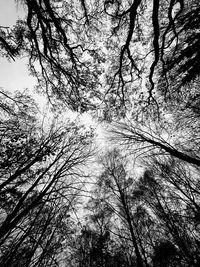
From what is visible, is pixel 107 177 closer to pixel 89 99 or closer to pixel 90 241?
pixel 89 99

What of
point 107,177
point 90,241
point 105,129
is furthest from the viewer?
point 90,241

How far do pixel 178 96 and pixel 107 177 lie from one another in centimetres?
802

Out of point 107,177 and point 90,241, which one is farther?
point 90,241

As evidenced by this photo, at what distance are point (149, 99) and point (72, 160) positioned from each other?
491cm

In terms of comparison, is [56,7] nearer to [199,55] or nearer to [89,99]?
[89,99]

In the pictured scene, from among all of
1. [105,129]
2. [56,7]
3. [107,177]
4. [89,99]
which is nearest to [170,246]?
[107,177]

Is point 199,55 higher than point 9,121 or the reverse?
higher

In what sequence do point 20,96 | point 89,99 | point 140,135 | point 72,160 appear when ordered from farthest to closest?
1. point 140,135
2. point 72,160
3. point 89,99
4. point 20,96

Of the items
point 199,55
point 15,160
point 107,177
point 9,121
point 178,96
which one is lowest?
point 15,160

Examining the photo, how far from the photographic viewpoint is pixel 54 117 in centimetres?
724

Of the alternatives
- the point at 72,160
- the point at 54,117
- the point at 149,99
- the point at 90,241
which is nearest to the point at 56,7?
the point at 54,117

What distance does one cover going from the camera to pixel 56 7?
453cm

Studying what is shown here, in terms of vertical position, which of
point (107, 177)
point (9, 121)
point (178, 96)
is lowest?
point (9, 121)

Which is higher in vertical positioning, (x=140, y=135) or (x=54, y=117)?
(x=140, y=135)
